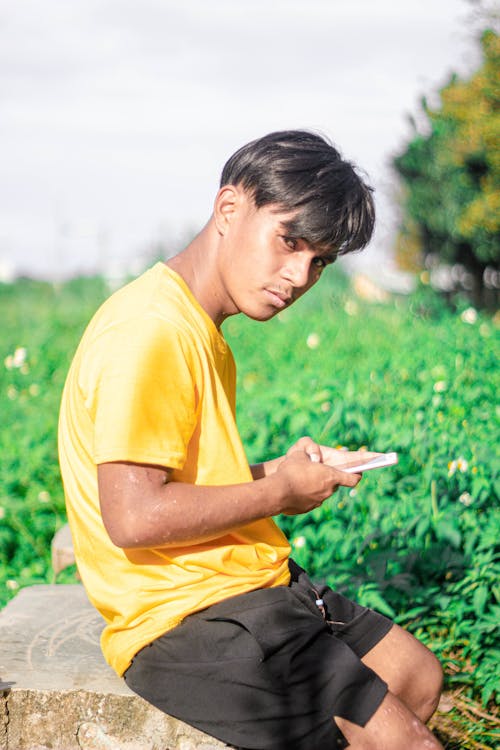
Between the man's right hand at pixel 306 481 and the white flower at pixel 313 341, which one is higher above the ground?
the man's right hand at pixel 306 481

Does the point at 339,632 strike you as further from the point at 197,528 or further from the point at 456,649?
the point at 456,649

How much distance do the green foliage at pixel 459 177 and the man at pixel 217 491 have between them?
366 inches

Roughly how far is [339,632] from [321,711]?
0.30 meters

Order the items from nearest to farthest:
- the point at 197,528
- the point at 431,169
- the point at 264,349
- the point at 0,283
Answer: the point at 197,528 → the point at 264,349 → the point at 431,169 → the point at 0,283

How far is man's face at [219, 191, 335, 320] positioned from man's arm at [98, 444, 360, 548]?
364 millimetres

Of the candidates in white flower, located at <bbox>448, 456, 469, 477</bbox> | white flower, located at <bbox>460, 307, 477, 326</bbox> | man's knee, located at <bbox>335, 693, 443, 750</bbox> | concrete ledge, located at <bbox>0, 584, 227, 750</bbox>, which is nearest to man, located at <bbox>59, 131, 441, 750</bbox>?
man's knee, located at <bbox>335, 693, 443, 750</bbox>

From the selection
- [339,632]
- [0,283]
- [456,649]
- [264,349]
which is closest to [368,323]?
[264,349]

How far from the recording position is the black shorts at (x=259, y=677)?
1.76m

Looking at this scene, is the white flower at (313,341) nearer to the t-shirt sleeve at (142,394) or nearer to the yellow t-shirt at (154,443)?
the yellow t-shirt at (154,443)

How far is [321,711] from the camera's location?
1760 mm

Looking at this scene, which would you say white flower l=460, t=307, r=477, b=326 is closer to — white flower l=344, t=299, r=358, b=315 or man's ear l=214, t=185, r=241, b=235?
white flower l=344, t=299, r=358, b=315

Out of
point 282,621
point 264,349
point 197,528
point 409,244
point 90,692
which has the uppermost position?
point 197,528

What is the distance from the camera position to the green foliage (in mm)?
10992

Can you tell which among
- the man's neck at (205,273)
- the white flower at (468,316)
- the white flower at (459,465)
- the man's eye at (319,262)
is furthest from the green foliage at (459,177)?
the man's neck at (205,273)
